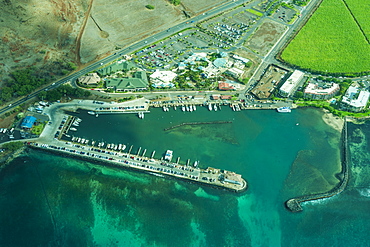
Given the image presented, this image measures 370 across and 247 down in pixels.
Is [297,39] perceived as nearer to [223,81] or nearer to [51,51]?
[223,81]

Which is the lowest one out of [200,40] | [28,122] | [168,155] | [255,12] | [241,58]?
[28,122]

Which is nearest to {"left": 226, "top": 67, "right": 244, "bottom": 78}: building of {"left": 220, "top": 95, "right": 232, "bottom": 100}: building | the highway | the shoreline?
{"left": 220, "top": 95, "right": 232, "bottom": 100}: building

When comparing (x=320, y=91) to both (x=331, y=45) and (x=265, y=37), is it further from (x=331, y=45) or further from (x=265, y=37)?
(x=265, y=37)

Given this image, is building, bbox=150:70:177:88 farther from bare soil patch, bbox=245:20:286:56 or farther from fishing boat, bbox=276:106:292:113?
bare soil patch, bbox=245:20:286:56

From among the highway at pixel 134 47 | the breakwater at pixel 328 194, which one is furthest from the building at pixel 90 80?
the breakwater at pixel 328 194

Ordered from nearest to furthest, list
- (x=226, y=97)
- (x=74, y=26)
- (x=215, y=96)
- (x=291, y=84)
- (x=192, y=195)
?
(x=192, y=195)
(x=226, y=97)
(x=215, y=96)
(x=291, y=84)
(x=74, y=26)

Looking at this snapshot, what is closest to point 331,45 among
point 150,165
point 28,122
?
point 150,165
